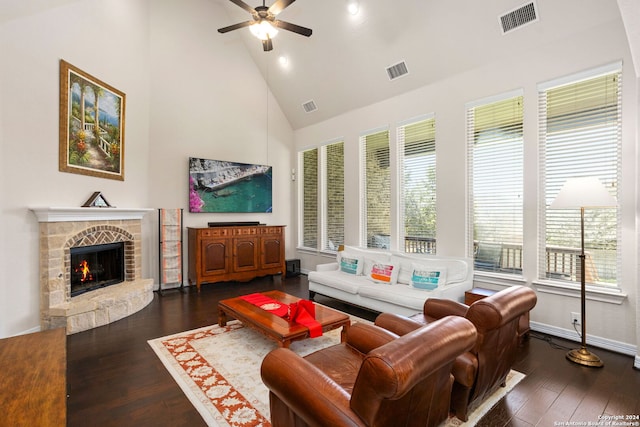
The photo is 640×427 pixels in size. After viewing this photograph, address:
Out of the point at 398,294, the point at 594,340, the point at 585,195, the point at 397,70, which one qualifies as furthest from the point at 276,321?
the point at 397,70

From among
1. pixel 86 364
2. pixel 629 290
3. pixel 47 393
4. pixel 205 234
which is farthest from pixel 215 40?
pixel 629 290

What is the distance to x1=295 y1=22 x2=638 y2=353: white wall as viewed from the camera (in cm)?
310

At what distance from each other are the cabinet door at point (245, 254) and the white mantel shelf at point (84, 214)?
67.9 inches

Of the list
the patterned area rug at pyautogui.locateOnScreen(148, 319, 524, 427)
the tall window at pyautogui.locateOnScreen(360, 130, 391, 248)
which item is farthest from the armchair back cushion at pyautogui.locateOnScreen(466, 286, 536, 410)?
the tall window at pyautogui.locateOnScreen(360, 130, 391, 248)

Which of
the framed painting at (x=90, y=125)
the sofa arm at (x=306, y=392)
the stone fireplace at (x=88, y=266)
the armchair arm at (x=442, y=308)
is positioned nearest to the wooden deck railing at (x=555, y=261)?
the armchair arm at (x=442, y=308)

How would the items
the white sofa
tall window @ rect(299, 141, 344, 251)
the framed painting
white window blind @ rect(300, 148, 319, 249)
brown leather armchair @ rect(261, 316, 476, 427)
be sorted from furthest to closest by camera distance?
white window blind @ rect(300, 148, 319, 249)
tall window @ rect(299, 141, 344, 251)
the framed painting
the white sofa
brown leather armchair @ rect(261, 316, 476, 427)

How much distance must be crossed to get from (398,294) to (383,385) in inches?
108

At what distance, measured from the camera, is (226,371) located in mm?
2752

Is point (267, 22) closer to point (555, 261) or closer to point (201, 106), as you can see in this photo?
point (201, 106)

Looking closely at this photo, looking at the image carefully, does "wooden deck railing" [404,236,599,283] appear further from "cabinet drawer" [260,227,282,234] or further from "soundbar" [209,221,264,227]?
"soundbar" [209,221,264,227]

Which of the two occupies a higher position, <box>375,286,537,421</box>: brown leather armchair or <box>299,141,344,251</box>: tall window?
<box>299,141,344,251</box>: tall window

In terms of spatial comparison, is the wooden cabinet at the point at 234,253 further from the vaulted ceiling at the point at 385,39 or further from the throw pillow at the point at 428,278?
the throw pillow at the point at 428,278

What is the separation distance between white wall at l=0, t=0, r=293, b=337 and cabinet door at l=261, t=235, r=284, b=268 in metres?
0.73

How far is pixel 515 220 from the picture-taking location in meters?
3.92
